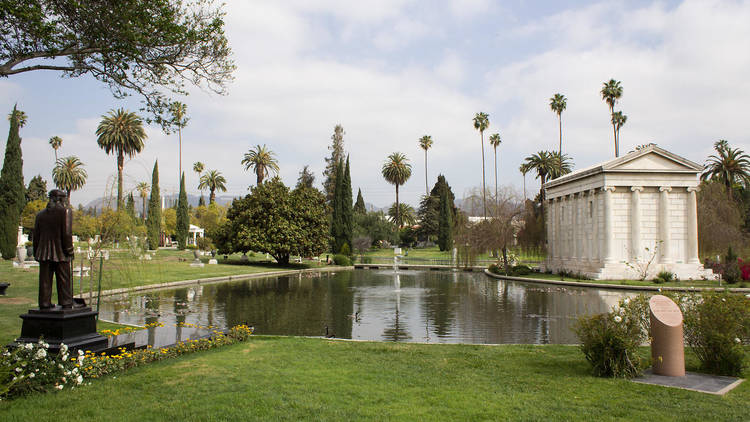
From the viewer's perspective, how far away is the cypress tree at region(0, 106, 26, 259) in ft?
127


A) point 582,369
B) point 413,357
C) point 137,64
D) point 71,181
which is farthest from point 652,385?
point 71,181

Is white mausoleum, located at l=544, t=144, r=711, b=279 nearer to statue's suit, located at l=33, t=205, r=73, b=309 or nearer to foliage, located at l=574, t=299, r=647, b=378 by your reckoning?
foliage, located at l=574, t=299, r=647, b=378

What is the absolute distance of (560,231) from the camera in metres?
45.2

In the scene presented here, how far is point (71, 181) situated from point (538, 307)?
3349 inches

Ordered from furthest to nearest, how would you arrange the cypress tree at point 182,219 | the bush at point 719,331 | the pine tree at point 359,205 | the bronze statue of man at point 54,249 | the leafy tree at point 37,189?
the pine tree at point 359,205 < the leafy tree at point 37,189 < the cypress tree at point 182,219 < the bronze statue of man at point 54,249 < the bush at point 719,331

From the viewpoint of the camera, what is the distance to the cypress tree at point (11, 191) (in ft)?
127

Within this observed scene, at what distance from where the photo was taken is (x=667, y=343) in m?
8.30

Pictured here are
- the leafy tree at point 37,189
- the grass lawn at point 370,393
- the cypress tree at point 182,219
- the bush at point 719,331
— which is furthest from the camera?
the leafy tree at point 37,189

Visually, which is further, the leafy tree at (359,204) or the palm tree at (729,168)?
the leafy tree at (359,204)

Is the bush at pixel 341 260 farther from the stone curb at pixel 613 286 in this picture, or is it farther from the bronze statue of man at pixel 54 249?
the bronze statue of man at pixel 54 249

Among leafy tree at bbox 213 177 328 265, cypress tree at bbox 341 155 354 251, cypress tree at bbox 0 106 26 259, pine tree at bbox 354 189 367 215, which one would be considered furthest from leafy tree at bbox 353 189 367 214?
cypress tree at bbox 0 106 26 259

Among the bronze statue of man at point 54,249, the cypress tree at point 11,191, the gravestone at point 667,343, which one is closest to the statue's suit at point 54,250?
the bronze statue of man at point 54,249

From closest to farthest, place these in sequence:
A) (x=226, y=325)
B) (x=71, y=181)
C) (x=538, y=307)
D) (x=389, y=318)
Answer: (x=226, y=325) → (x=389, y=318) → (x=538, y=307) → (x=71, y=181)

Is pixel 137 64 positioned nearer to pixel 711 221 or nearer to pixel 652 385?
pixel 652 385
